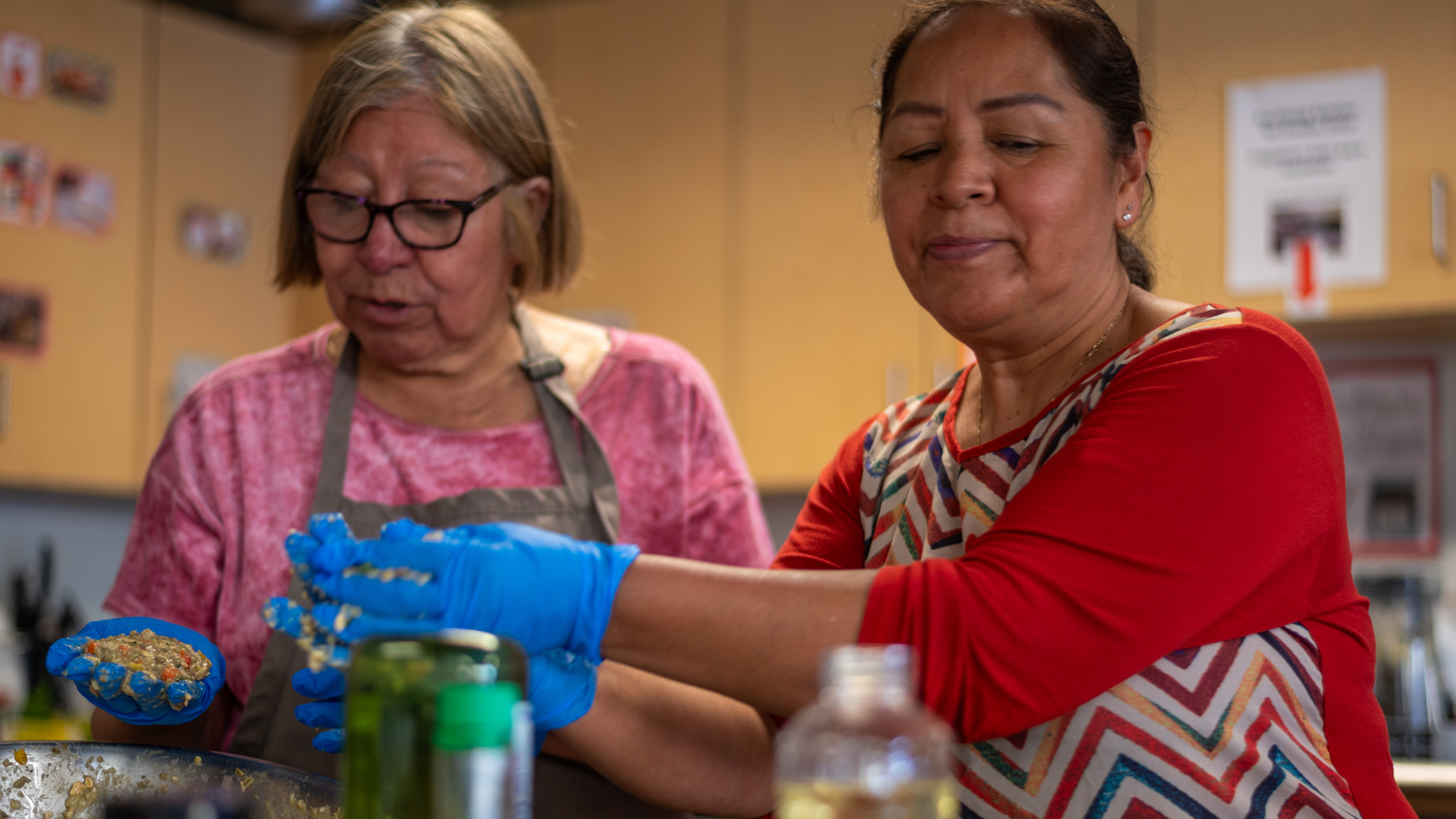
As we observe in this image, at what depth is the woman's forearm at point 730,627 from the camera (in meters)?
0.78

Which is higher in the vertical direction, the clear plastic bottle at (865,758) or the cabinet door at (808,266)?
the cabinet door at (808,266)

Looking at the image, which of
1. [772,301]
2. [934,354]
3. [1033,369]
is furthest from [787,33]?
[1033,369]

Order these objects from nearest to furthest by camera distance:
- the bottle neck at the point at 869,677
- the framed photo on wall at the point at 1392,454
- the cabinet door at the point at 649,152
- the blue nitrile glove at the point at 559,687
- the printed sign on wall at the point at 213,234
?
1. the bottle neck at the point at 869,677
2. the blue nitrile glove at the point at 559,687
3. the framed photo on wall at the point at 1392,454
4. the cabinet door at the point at 649,152
5. the printed sign on wall at the point at 213,234

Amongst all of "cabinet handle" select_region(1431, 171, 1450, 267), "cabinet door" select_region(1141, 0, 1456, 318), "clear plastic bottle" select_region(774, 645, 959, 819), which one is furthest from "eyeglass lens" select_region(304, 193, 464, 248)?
"cabinet handle" select_region(1431, 171, 1450, 267)

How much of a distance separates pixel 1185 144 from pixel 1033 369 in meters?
1.71

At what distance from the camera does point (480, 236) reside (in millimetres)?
1396

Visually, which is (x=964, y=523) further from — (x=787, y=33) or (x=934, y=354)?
(x=787, y=33)

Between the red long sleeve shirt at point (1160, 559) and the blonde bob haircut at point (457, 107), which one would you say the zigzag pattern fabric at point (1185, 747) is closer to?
the red long sleeve shirt at point (1160, 559)

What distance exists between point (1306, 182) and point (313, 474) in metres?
1.96

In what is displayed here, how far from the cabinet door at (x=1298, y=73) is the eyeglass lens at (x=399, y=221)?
1391 millimetres

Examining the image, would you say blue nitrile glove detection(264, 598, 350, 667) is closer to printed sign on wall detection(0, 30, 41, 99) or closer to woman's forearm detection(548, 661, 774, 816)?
woman's forearm detection(548, 661, 774, 816)

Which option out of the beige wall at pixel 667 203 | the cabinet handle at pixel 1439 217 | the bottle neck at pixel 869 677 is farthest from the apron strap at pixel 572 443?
the cabinet handle at pixel 1439 217

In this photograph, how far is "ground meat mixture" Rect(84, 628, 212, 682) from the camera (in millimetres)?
1098

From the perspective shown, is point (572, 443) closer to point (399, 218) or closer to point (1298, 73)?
point (399, 218)
